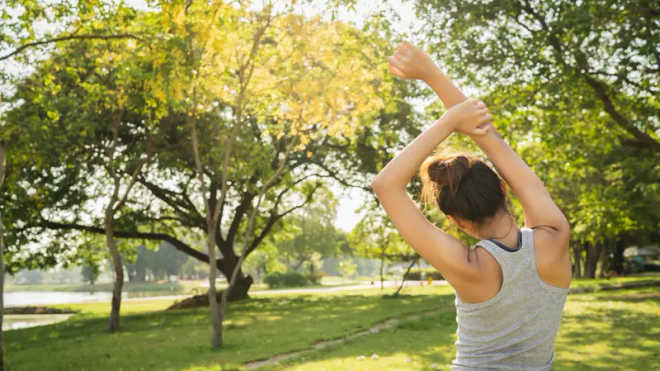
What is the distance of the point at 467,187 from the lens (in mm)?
1717

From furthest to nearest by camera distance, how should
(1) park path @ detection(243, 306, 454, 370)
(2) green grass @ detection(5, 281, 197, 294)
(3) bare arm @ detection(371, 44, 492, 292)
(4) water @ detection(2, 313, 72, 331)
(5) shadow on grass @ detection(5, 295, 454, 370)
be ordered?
(2) green grass @ detection(5, 281, 197, 294)
(4) water @ detection(2, 313, 72, 331)
(5) shadow on grass @ detection(5, 295, 454, 370)
(1) park path @ detection(243, 306, 454, 370)
(3) bare arm @ detection(371, 44, 492, 292)

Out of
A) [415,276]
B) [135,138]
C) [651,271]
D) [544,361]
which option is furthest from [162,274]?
[544,361]

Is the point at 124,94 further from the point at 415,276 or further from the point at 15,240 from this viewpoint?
the point at 415,276

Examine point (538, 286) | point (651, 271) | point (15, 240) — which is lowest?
point (651, 271)

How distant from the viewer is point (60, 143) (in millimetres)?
16281

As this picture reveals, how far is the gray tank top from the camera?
5.34 feet

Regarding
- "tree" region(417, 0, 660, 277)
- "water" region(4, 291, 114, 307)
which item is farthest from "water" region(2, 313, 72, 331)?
"tree" region(417, 0, 660, 277)

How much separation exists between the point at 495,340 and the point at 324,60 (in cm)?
Result: 1080

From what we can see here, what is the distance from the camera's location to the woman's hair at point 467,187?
172 cm

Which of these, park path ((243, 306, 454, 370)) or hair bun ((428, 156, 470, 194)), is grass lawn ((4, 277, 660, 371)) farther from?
hair bun ((428, 156, 470, 194))

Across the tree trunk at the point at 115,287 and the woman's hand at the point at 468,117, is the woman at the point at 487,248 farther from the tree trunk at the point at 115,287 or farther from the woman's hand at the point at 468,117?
the tree trunk at the point at 115,287

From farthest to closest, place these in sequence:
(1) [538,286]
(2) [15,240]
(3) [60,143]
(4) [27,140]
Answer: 1. (2) [15,240]
2. (3) [60,143]
3. (4) [27,140]
4. (1) [538,286]

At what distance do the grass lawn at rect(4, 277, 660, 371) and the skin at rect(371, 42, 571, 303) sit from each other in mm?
6929

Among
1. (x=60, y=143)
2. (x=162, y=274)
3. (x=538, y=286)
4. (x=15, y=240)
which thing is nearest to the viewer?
(x=538, y=286)
